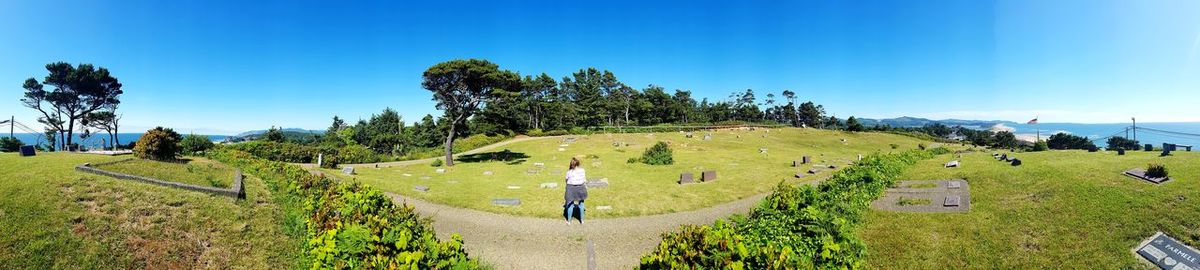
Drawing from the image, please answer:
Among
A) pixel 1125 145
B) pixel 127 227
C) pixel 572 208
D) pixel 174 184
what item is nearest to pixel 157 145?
pixel 174 184

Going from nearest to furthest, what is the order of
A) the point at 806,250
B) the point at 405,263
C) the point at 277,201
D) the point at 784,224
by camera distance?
the point at 405,263 → the point at 806,250 → the point at 784,224 → the point at 277,201

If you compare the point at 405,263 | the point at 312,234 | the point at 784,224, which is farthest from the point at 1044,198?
the point at 312,234

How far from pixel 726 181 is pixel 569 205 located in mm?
9165

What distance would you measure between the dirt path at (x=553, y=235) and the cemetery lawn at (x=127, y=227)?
3.45 meters

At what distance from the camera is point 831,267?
5.75 metres

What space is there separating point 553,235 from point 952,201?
934cm

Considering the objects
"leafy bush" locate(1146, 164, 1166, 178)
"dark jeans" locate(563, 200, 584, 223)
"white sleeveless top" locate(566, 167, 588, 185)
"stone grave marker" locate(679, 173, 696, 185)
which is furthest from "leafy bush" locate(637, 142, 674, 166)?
"leafy bush" locate(1146, 164, 1166, 178)

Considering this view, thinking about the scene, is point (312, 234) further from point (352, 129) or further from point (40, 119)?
point (352, 129)

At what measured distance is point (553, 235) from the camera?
33.2ft

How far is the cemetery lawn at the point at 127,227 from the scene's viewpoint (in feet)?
21.1

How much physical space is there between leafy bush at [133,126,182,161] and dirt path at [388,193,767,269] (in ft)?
45.0

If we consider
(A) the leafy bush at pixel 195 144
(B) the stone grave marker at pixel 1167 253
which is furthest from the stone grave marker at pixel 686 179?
(A) the leafy bush at pixel 195 144

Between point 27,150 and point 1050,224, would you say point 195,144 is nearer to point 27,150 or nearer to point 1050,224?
point 27,150

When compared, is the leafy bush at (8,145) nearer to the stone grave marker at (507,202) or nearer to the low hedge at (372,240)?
the low hedge at (372,240)
